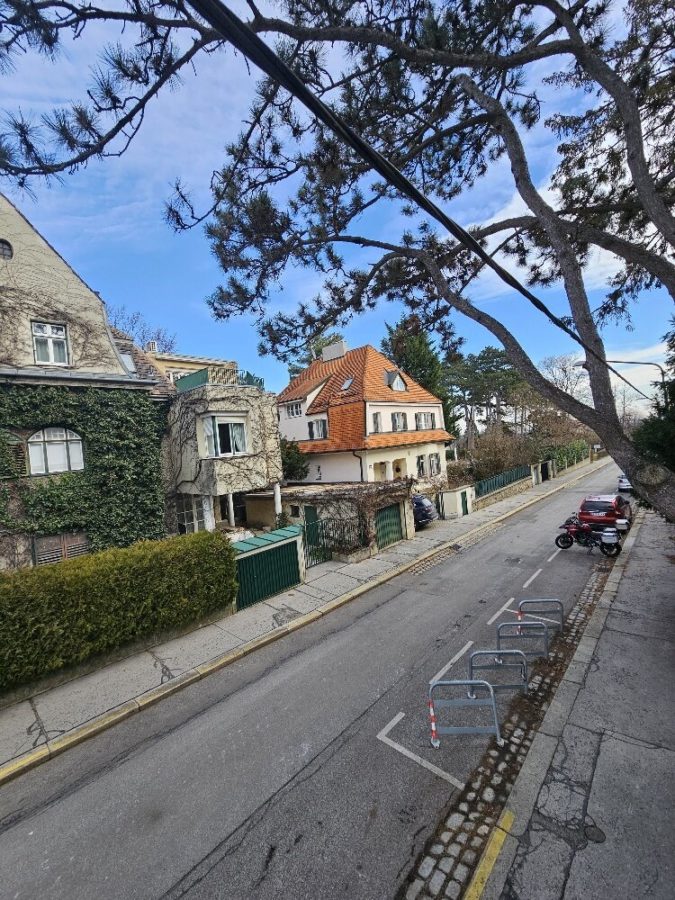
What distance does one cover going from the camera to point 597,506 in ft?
53.0

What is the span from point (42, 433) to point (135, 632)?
841 cm

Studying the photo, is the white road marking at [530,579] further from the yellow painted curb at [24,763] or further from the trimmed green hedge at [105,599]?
the yellow painted curb at [24,763]

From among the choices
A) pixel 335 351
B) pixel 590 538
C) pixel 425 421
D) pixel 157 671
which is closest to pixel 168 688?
pixel 157 671

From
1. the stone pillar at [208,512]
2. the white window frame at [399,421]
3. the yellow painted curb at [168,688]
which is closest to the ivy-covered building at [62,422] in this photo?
the stone pillar at [208,512]

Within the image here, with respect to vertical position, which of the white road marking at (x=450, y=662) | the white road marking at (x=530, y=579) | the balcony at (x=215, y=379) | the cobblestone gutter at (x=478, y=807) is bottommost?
the white road marking at (x=530, y=579)

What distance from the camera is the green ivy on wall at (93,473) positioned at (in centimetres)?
1192

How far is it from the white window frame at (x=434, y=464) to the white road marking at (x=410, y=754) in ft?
75.7

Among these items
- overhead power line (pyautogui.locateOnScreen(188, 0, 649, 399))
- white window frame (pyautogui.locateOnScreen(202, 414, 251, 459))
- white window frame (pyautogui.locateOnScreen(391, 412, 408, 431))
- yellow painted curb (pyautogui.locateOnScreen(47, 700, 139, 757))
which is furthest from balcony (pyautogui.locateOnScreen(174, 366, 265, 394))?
overhead power line (pyautogui.locateOnScreen(188, 0, 649, 399))

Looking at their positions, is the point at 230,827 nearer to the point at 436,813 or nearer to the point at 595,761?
the point at 436,813

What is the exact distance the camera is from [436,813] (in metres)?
4.13

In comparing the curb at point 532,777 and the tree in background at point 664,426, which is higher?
the tree in background at point 664,426

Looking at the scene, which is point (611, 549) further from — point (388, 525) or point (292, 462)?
point (292, 462)

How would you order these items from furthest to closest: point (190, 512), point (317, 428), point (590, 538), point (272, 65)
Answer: point (317, 428) → point (190, 512) → point (590, 538) → point (272, 65)

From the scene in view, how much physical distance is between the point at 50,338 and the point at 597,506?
2219cm
